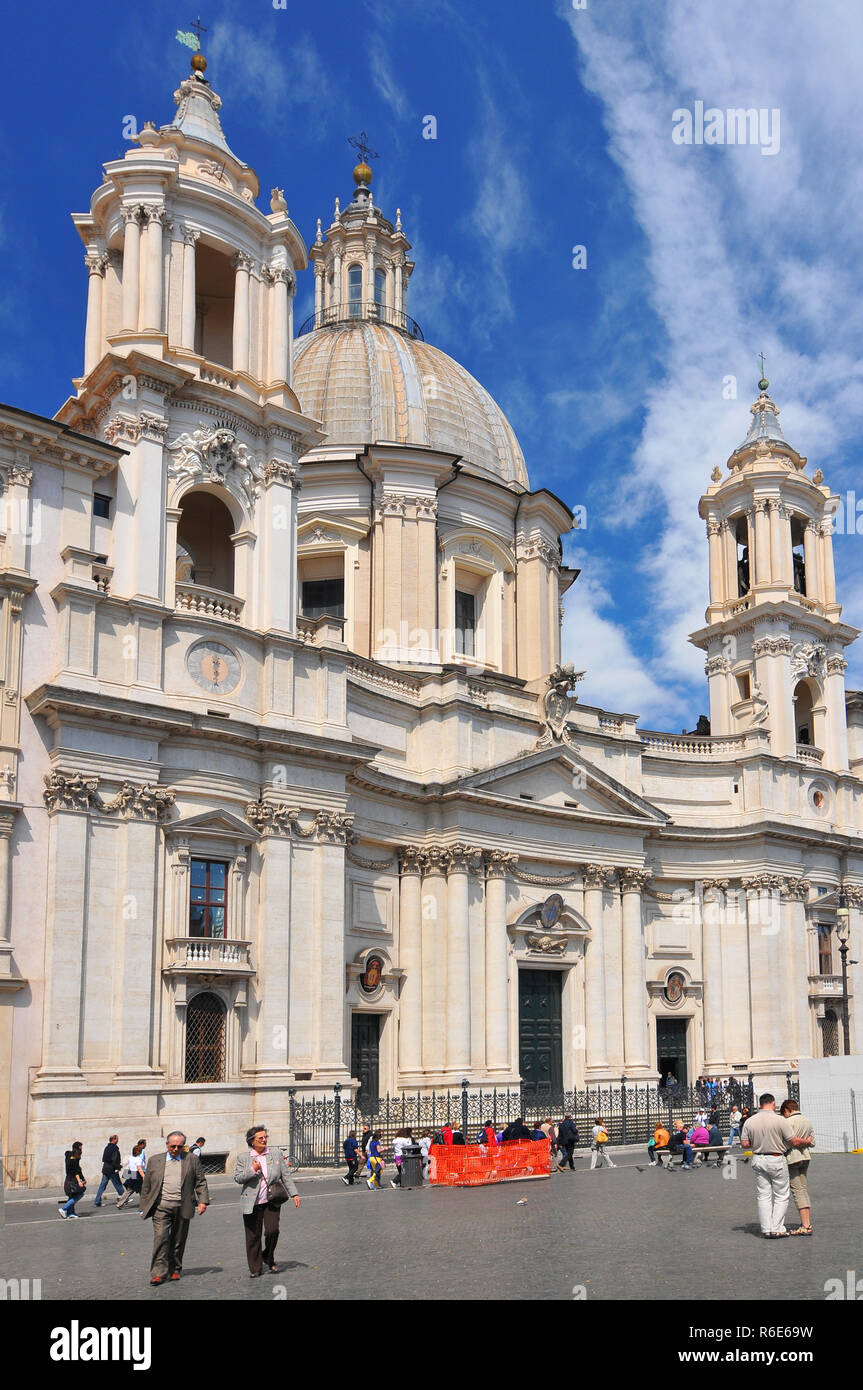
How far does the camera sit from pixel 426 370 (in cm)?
5369

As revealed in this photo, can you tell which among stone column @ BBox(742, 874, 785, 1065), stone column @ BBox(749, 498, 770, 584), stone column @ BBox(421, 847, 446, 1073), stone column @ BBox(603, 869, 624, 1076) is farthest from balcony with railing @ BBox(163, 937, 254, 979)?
stone column @ BBox(749, 498, 770, 584)

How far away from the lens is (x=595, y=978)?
4500cm

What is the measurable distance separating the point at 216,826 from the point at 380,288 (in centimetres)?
3200

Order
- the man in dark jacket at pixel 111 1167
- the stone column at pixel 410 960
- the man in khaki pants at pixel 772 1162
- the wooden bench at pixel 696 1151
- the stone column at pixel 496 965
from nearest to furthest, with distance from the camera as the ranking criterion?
the man in khaki pants at pixel 772 1162
the man in dark jacket at pixel 111 1167
the wooden bench at pixel 696 1151
the stone column at pixel 410 960
the stone column at pixel 496 965

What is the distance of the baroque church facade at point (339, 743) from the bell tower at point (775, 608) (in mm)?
170

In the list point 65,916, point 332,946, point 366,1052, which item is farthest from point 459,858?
point 65,916

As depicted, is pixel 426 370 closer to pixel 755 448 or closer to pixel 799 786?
pixel 755 448

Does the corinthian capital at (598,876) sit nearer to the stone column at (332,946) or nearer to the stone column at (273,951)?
the stone column at (332,946)

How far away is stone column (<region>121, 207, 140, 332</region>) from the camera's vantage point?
3594cm

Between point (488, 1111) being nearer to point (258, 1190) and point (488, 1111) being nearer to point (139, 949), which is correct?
point (139, 949)

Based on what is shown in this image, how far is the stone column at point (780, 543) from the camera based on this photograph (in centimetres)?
5500

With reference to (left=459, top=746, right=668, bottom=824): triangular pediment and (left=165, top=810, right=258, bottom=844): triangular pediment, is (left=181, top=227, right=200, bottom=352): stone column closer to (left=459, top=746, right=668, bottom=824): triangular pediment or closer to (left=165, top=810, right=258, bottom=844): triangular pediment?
(left=165, top=810, right=258, bottom=844): triangular pediment

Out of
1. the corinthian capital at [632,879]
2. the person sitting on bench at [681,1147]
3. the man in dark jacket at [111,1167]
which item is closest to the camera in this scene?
the man in dark jacket at [111,1167]

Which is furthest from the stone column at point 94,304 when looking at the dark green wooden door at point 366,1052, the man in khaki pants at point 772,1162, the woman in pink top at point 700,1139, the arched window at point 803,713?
the arched window at point 803,713
